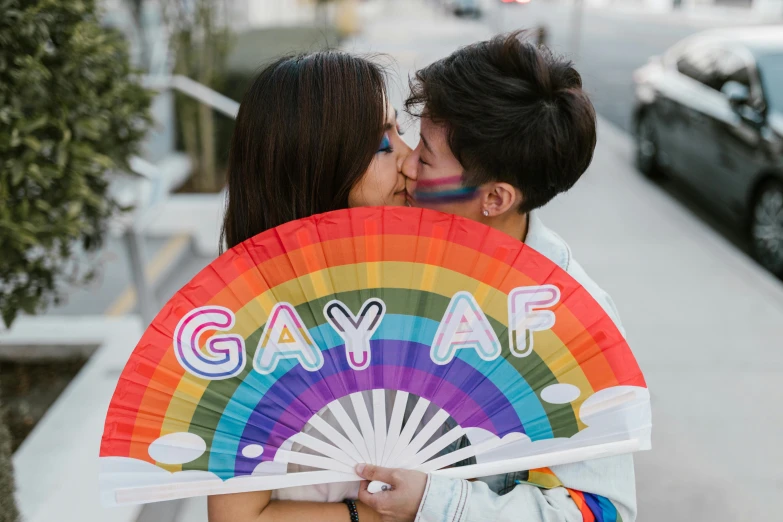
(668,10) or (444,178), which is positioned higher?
(444,178)

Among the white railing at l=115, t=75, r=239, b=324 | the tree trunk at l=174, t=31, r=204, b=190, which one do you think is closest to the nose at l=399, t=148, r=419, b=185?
the white railing at l=115, t=75, r=239, b=324

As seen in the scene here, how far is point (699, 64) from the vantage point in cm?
718

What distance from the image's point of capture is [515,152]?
146 centimetres

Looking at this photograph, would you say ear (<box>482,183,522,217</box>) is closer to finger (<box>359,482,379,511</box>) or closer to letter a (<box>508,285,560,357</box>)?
letter a (<box>508,285,560,357</box>)

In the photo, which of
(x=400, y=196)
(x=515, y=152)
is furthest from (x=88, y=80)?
(x=515, y=152)

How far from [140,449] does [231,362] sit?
23cm

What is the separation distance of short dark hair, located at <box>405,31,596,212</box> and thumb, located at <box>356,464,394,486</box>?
0.60 meters

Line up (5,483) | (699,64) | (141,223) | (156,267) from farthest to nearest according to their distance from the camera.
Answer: (699,64) < (156,267) < (141,223) < (5,483)

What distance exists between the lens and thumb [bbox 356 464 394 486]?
1407mm

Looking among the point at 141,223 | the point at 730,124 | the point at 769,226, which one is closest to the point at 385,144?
the point at 141,223

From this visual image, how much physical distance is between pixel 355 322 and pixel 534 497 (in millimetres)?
474

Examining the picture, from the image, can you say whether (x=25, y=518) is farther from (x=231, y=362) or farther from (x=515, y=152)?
(x=515, y=152)

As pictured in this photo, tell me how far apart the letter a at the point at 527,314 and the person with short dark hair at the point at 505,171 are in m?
0.19

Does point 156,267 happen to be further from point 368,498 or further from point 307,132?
point 368,498
